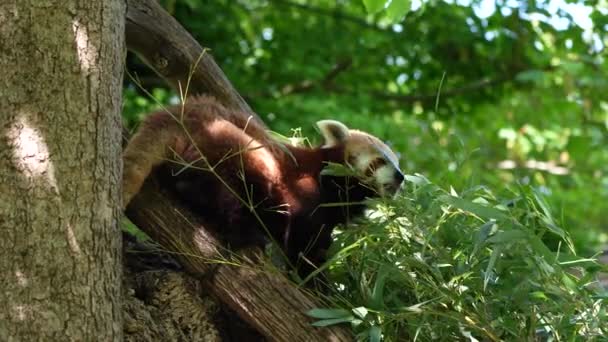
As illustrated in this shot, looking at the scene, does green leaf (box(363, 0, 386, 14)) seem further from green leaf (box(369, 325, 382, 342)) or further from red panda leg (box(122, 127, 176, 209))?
green leaf (box(369, 325, 382, 342))

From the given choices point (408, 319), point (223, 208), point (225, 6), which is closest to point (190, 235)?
point (223, 208)

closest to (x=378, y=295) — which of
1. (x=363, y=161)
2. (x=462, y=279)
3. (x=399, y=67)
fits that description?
(x=462, y=279)

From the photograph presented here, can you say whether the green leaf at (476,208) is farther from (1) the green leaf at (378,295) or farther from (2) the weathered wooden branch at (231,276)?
(2) the weathered wooden branch at (231,276)

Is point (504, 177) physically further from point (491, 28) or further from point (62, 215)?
point (62, 215)

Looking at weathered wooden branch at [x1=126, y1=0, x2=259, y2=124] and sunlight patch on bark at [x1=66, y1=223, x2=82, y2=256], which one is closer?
sunlight patch on bark at [x1=66, y1=223, x2=82, y2=256]

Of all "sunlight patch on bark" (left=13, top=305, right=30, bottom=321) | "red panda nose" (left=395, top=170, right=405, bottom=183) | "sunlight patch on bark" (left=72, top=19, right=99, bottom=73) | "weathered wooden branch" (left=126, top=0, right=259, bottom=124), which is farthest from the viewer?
"red panda nose" (left=395, top=170, right=405, bottom=183)

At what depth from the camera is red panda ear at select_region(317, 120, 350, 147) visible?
403 cm

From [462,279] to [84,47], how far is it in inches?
62.1

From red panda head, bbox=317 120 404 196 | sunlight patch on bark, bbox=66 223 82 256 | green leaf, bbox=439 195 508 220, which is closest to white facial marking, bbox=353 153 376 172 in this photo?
red panda head, bbox=317 120 404 196

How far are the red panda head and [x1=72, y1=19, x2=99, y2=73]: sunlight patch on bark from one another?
1.41 m

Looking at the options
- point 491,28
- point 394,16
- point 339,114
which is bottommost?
point 339,114

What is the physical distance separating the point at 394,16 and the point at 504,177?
6921 millimetres

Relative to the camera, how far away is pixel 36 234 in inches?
98.6

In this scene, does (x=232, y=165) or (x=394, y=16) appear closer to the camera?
(x=232, y=165)
